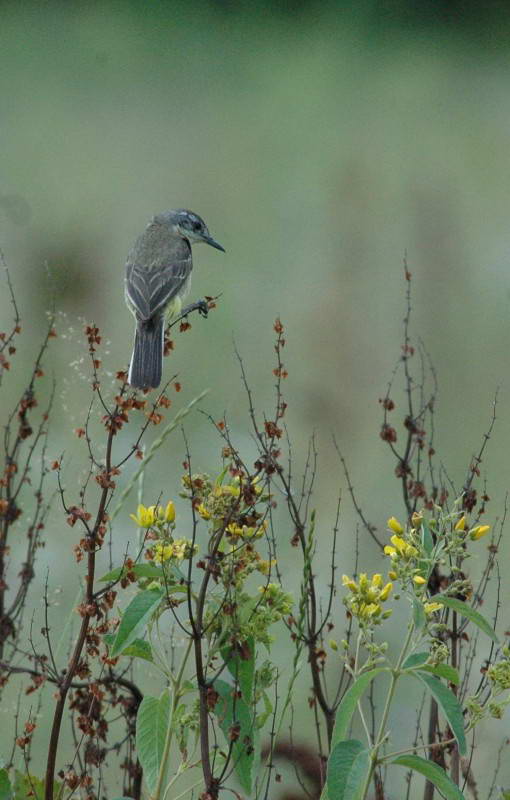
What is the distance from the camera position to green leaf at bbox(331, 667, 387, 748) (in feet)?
6.03

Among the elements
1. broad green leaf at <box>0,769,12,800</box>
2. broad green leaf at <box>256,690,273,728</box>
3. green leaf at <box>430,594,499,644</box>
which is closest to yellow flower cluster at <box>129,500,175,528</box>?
broad green leaf at <box>256,690,273,728</box>

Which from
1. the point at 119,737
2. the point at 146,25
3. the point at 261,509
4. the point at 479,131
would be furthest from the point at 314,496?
the point at 146,25

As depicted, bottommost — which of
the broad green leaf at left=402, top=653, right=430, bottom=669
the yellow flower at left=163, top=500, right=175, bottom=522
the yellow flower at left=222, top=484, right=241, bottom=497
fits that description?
the broad green leaf at left=402, top=653, right=430, bottom=669

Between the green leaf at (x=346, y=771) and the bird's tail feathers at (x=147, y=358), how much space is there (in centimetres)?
97

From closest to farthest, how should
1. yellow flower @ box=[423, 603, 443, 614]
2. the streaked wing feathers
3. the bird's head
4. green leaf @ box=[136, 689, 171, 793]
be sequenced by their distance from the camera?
yellow flower @ box=[423, 603, 443, 614] → green leaf @ box=[136, 689, 171, 793] → the streaked wing feathers → the bird's head

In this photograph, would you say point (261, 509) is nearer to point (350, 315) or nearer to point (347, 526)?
point (347, 526)

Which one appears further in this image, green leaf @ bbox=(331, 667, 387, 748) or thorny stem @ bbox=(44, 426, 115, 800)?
thorny stem @ bbox=(44, 426, 115, 800)

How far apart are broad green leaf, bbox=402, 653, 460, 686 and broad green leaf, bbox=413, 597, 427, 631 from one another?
8 centimetres

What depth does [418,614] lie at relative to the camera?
6.15 ft

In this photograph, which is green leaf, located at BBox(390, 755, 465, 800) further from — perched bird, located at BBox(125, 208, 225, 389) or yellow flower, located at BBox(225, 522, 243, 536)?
perched bird, located at BBox(125, 208, 225, 389)

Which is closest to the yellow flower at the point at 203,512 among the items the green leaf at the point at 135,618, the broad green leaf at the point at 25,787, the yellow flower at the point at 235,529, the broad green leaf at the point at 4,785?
the yellow flower at the point at 235,529

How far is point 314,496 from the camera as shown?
168 inches

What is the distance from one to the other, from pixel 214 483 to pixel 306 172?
3858mm

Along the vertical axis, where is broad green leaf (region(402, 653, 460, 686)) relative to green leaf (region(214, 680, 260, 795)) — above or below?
above
